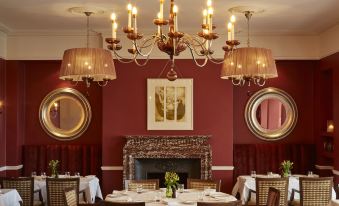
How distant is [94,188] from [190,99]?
2.45m

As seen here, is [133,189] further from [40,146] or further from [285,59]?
[285,59]

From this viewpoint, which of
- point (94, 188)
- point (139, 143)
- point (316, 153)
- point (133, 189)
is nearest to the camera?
point (133, 189)

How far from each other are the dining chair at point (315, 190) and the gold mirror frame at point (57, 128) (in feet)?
15.5

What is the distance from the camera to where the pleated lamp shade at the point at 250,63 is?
6137 millimetres

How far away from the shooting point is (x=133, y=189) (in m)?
7.59

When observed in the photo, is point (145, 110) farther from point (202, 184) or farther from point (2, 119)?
point (2, 119)

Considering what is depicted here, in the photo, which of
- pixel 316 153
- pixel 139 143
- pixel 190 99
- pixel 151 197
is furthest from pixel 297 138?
pixel 151 197

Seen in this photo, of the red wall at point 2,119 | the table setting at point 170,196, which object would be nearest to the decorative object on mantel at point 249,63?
the table setting at point 170,196

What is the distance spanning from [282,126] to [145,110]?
9.37 feet

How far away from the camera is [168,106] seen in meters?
10.1

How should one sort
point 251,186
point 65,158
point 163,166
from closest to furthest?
point 251,186 → point 163,166 → point 65,158

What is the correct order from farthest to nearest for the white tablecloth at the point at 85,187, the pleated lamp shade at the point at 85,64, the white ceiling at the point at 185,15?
the white tablecloth at the point at 85,187 < the white ceiling at the point at 185,15 < the pleated lamp shade at the point at 85,64

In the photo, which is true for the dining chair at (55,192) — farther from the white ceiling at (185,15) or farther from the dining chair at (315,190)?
the dining chair at (315,190)

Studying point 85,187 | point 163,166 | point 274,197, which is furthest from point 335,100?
point 85,187
